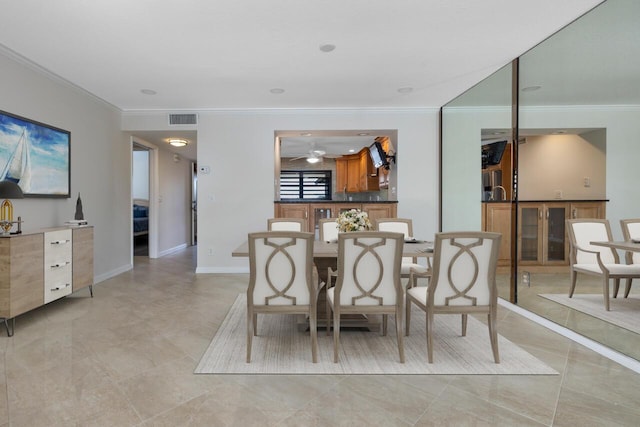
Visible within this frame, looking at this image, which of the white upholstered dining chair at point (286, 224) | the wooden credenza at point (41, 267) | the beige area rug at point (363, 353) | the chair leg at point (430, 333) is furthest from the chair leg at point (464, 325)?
the wooden credenza at point (41, 267)

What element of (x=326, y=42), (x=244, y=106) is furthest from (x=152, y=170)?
(x=326, y=42)

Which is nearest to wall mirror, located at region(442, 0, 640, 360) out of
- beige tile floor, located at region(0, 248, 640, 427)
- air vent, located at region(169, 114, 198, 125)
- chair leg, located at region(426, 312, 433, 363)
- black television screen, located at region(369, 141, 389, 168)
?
beige tile floor, located at region(0, 248, 640, 427)

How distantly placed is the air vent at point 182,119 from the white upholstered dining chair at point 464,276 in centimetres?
429

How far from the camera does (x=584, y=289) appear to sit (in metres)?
3.22

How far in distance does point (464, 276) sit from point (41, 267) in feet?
11.9

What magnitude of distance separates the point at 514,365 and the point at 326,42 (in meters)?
2.94

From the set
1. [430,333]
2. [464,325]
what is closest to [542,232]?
[464,325]

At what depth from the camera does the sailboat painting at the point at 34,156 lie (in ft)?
9.93

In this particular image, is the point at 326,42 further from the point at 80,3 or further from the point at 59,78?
the point at 59,78

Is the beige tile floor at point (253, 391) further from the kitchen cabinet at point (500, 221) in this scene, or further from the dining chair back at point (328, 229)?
the kitchen cabinet at point (500, 221)

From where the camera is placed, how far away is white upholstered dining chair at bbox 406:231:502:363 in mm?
2072

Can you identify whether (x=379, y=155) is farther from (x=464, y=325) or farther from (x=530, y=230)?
(x=464, y=325)

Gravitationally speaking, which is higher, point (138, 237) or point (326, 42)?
point (326, 42)

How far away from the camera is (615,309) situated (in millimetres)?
2707
